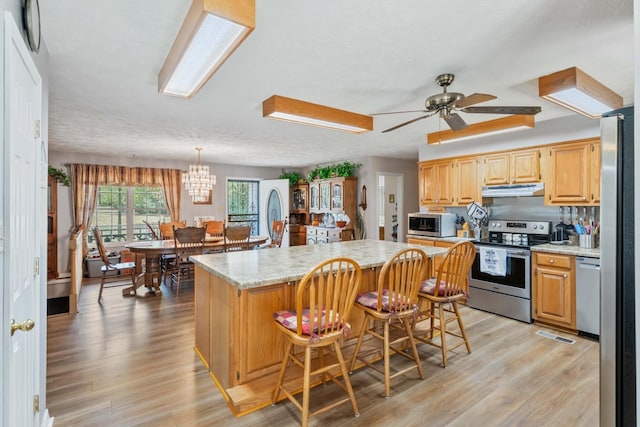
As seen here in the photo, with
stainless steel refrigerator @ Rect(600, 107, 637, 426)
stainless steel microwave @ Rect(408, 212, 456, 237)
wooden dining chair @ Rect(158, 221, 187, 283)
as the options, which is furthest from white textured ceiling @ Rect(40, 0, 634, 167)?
wooden dining chair @ Rect(158, 221, 187, 283)

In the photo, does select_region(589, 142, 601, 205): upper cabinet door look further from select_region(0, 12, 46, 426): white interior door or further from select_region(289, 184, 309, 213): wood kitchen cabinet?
select_region(289, 184, 309, 213): wood kitchen cabinet

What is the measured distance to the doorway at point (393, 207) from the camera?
22.1ft

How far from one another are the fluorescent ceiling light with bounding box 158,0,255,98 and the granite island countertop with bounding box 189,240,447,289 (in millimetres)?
1281

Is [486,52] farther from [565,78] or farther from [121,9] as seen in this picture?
[121,9]

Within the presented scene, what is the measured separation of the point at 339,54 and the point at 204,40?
89 centimetres

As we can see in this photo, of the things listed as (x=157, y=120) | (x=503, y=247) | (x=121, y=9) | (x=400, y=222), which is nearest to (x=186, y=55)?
(x=121, y=9)

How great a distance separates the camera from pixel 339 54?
2.12 metres

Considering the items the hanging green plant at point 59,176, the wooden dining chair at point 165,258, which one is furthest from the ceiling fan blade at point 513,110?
the hanging green plant at point 59,176

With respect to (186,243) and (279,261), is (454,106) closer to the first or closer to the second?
(279,261)

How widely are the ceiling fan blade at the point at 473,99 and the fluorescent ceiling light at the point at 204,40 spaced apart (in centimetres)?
154

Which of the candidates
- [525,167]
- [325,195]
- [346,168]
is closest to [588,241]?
[525,167]

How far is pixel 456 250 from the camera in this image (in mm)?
2605

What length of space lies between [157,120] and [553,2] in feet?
12.0

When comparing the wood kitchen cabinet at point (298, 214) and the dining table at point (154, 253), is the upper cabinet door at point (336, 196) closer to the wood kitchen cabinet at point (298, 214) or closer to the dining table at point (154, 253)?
the wood kitchen cabinet at point (298, 214)
